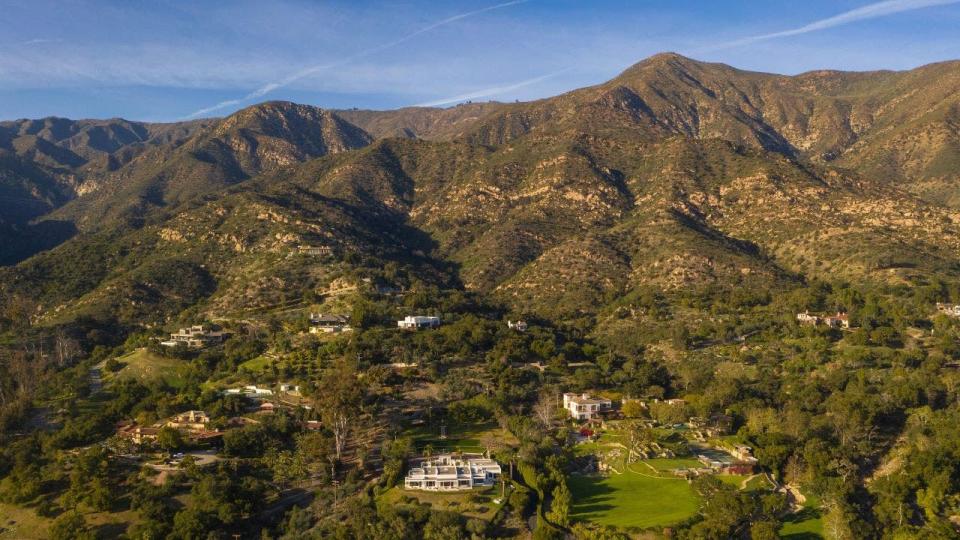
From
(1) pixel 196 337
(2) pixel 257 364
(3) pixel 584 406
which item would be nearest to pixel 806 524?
(3) pixel 584 406

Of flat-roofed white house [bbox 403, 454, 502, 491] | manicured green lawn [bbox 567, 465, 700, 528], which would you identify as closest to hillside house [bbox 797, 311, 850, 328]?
manicured green lawn [bbox 567, 465, 700, 528]

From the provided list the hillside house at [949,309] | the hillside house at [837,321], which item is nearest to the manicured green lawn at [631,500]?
the hillside house at [837,321]

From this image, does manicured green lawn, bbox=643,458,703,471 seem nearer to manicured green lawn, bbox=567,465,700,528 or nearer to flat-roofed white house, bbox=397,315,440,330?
manicured green lawn, bbox=567,465,700,528

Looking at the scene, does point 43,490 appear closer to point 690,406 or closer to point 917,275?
point 690,406

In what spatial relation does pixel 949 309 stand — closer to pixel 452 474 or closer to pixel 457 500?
pixel 452 474

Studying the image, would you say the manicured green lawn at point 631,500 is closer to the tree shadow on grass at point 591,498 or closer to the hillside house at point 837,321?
the tree shadow on grass at point 591,498
